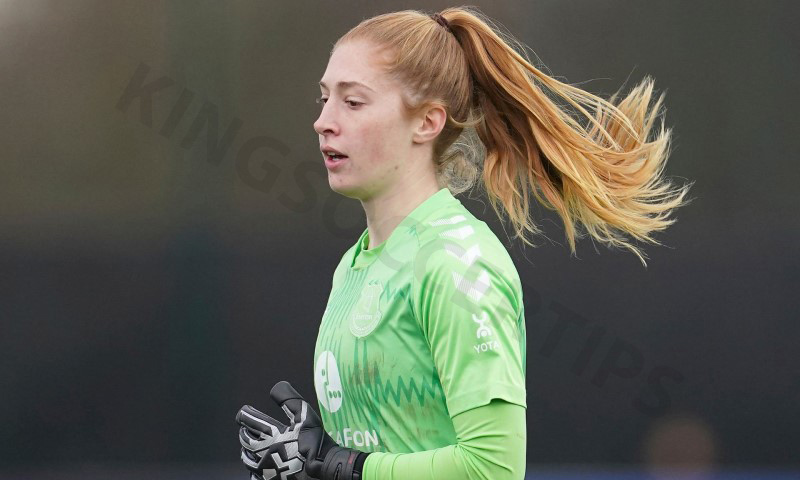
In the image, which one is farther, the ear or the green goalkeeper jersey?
the ear

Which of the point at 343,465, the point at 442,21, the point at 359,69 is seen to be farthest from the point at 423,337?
the point at 442,21

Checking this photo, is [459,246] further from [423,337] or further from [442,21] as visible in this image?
[442,21]

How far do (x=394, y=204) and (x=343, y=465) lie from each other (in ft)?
1.48

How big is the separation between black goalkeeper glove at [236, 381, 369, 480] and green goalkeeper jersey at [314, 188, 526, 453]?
2.3 inches

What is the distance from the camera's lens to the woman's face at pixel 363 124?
1.57 meters

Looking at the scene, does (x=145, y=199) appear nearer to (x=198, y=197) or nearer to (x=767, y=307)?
(x=198, y=197)

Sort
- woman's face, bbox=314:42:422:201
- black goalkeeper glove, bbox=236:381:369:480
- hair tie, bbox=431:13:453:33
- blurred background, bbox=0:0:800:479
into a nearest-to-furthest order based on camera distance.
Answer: black goalkeeper glove, bbox=236:381:369:480 < woman's face, bbox=314:42:422:201 < hair tie, bbox=431:13:453:33 < blurred background, bbox=0:0:800:479

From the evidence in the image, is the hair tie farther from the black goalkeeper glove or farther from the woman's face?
the black goalkeeper glove

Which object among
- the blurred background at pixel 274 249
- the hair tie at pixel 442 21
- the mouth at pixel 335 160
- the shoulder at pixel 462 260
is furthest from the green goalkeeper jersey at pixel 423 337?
the blurred background at pixel 274 249

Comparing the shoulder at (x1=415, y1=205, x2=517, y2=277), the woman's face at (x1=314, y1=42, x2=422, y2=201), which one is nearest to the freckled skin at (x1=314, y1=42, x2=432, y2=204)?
the woman's face at (x1=314, y1=42, x2=422, y2=201)

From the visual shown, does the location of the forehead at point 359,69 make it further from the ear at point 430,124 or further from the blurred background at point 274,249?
the blurred background at point 274,249

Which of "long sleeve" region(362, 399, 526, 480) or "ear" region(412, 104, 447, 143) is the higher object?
"ear" region(412, 104, 447, 143)

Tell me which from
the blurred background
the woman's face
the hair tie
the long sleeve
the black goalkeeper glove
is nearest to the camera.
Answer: the long sleeve

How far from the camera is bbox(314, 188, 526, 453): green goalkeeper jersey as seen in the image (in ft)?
4.40
